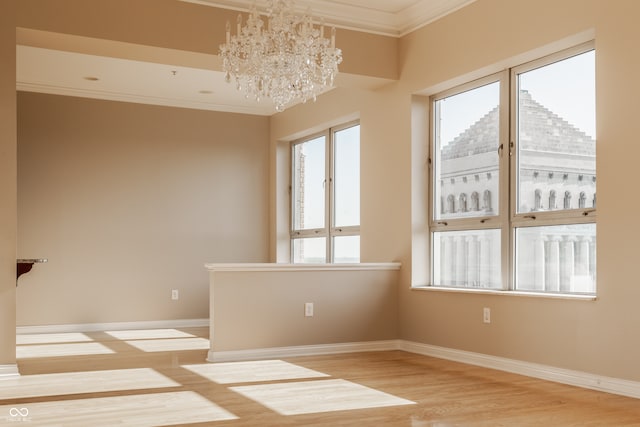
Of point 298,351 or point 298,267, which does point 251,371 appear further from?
point 298,267

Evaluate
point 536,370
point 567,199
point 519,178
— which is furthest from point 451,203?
point 536,370

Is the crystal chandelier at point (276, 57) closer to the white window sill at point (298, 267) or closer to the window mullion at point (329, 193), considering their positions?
the white window sill at point (298, 267)

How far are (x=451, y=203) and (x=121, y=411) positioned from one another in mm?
3315

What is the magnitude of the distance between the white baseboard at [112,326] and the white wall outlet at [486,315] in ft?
13.3

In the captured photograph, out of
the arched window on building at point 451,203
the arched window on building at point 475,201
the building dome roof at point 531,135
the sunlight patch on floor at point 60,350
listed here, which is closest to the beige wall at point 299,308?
the arched window on building at point 451,203

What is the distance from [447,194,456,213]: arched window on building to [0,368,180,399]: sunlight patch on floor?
2.75m

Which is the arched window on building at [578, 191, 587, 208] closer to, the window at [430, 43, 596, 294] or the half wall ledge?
the window at [430, 43, 596, 294]

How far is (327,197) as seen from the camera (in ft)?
25.6

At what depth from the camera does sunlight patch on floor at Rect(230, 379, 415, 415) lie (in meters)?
3.77

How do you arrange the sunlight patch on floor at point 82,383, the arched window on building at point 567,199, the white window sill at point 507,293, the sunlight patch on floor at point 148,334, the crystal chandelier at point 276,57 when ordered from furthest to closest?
the sunlight patch on floor at point 148,334 < the arched window on building at point 567,199 < the white window sill at point 507,293 < the sunlight patch on floor at point 82,383 < the crystal chandelier at point 276,57

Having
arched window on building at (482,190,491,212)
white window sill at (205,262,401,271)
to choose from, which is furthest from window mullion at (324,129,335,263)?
arched window on building at (482,190,491,212)

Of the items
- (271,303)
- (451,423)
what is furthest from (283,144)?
(451,423)

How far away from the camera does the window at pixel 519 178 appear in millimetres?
4602

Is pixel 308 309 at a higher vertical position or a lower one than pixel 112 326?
higher
